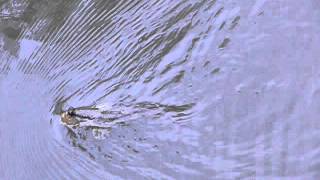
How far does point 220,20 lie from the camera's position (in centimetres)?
162

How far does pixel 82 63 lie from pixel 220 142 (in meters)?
0.53

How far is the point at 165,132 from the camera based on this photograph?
153 cm

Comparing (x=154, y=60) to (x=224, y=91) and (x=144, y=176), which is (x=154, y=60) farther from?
(x=144, y=176)

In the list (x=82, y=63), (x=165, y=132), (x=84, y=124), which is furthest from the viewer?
(x=82, y=63)

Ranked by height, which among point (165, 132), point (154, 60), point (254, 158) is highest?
point (154, 60)

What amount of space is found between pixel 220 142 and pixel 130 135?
0.26m

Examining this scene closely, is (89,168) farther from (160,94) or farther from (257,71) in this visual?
(257,71)

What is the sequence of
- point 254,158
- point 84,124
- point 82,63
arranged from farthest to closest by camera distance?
point 82,63
point 84,124
point 254,158

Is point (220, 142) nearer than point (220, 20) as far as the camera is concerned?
Yes

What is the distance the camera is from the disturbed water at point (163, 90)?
56.7 inches

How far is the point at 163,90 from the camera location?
1.58 metres

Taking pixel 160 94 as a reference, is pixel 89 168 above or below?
below

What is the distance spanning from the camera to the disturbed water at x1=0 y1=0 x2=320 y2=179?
144 centimetres

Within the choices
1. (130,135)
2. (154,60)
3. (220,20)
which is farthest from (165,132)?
(220,20)
